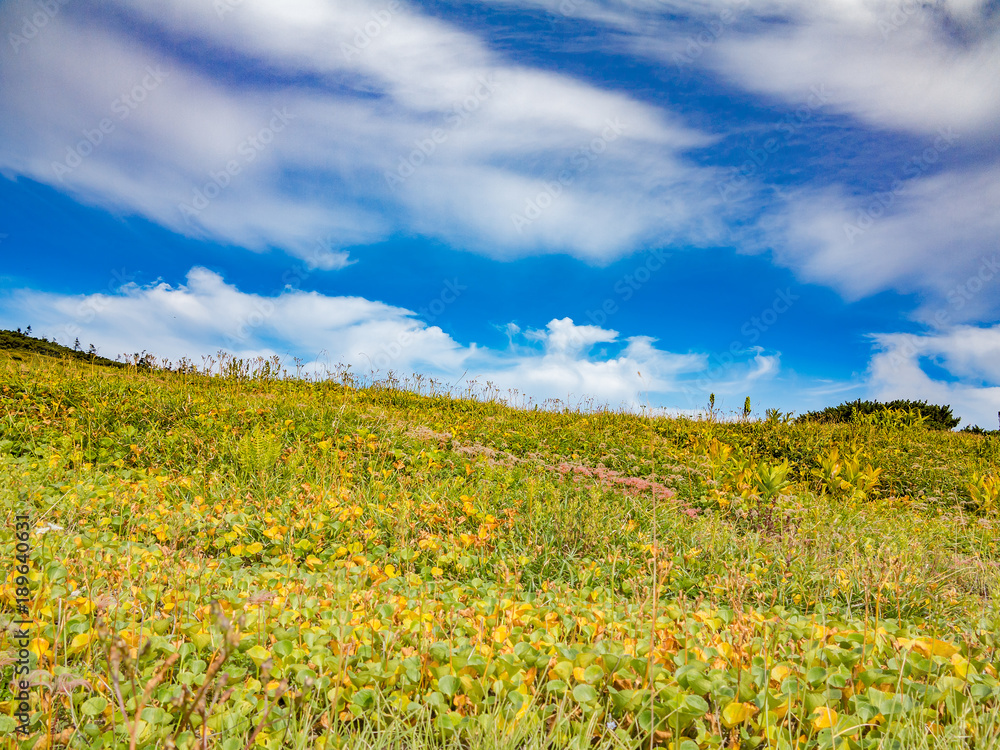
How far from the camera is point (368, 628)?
3.02 metres

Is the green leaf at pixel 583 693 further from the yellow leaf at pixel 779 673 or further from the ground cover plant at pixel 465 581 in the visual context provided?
the yellow leaf at pixel 779 673

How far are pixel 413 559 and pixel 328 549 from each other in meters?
0.81

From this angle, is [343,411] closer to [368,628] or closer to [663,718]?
[368,628]

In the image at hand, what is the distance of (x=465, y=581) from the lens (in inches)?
185

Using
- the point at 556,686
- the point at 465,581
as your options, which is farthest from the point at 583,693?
the point at 465,581

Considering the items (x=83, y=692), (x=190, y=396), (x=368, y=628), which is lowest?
(x=83, y=692)

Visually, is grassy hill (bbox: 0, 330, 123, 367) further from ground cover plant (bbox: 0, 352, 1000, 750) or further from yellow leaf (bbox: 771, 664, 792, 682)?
yellow leaf (bbox: 771, 664, 792, 682)

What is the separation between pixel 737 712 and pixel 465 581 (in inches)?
109

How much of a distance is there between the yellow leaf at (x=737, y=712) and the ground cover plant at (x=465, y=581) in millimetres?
17

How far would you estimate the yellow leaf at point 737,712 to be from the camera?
7.33 feet

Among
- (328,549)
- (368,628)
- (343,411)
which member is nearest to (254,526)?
(328,549)

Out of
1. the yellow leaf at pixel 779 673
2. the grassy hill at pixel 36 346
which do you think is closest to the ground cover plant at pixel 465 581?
the yellow leaf at pixel 779 673

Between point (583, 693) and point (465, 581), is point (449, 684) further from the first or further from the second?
point (465, 581)

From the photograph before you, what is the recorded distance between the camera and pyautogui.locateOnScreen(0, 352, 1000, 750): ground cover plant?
235cm
